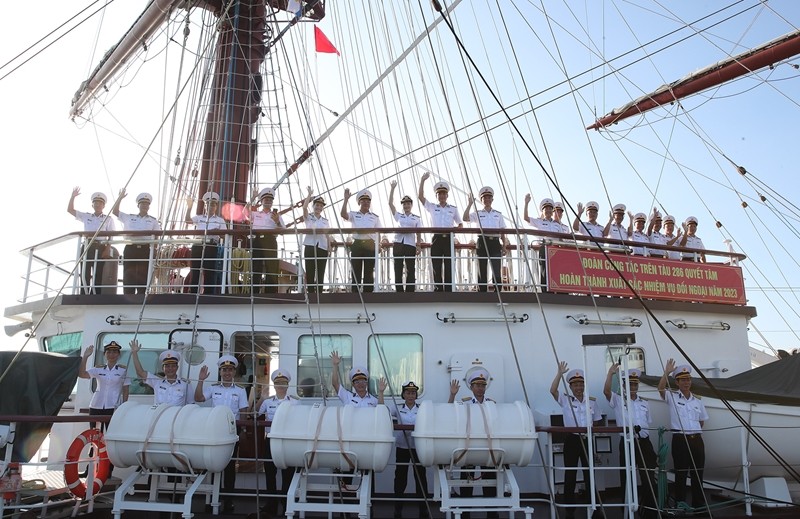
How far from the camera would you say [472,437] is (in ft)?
23.0

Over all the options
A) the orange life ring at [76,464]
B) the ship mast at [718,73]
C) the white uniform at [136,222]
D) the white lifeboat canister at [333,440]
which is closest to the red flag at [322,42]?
the ship mast at [718,73]

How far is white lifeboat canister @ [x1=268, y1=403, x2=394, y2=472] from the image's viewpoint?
6.98 m

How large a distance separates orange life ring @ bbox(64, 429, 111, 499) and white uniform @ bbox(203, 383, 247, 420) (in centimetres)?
132

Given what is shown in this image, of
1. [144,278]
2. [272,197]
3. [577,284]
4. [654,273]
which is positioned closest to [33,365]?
[144,278]

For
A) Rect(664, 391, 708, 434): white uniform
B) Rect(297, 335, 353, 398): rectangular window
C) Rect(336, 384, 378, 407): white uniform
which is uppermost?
Rect(297, 335, 353, 398): rectangular window

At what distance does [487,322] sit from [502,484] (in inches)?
99.5

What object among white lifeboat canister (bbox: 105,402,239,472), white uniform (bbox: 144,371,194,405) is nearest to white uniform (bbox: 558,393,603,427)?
white lifeboat canister (bbox: 105,402,239,472)

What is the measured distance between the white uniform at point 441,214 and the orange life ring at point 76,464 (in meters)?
5.45

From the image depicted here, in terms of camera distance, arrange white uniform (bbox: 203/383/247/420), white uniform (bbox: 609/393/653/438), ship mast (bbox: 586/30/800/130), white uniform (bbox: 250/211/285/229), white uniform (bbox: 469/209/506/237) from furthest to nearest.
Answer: ship mast (bbox: 586/30/800/130) → white uniform (bbox: 250/211/285/229) → white uniform (bbox: 469/209/506/237) → white uniform (bbox: 203/383/247/420) → white uniform (bbox: 609/393/653/438)

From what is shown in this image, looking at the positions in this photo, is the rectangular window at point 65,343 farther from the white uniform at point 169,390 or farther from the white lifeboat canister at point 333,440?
the white lifeboat canister at point 333,440

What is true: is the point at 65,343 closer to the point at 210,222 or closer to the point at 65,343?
the point at 65,343

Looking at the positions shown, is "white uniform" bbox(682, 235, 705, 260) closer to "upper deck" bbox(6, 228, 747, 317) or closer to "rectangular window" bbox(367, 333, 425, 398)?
A: "upper deck" bbox(6, 228, 747, 317)

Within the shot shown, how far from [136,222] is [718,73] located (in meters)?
13.5

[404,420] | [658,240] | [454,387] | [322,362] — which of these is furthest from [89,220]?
[658,240]
